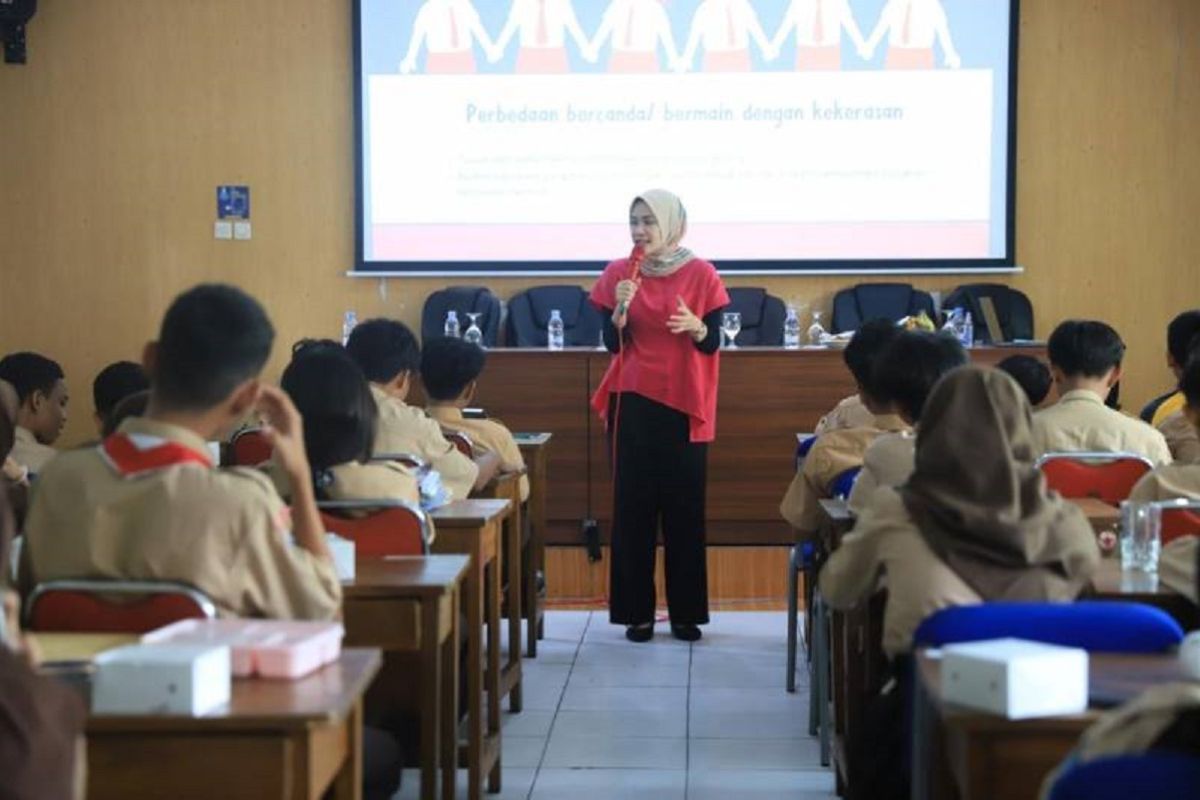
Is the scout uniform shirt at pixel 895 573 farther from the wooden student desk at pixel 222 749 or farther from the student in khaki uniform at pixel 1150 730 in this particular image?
the wooden student desk at pixel 222 749

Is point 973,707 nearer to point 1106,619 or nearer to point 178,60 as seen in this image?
point 1106,619

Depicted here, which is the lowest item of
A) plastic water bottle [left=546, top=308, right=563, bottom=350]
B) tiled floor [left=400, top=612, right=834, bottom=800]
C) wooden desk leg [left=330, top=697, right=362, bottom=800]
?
tiled floor [left=400, top=612, right=834, bottom=800]

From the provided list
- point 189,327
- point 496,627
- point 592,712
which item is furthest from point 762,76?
point 189,327

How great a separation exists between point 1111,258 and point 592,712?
511 centimetres

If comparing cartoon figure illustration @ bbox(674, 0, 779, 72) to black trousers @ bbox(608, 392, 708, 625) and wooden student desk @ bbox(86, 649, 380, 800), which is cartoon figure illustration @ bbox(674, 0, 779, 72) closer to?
black trousers @ bbox(608, 392, 708, 625)

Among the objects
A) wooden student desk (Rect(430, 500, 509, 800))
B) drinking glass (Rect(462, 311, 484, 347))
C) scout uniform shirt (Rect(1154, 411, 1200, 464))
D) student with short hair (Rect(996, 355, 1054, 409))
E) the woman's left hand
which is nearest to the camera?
wooden student desk (Rect(430, 500, 509, 800))

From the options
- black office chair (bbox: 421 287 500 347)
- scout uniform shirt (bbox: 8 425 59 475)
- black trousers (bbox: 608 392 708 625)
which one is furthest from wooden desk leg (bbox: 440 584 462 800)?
black office chair (bbox: 421 287 500 347)

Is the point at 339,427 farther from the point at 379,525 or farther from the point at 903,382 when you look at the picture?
the point at 903,382

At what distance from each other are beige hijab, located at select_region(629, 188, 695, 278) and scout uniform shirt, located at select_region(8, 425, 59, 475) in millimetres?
2172

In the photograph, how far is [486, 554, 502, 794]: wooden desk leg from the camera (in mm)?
3939

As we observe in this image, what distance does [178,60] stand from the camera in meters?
8.85

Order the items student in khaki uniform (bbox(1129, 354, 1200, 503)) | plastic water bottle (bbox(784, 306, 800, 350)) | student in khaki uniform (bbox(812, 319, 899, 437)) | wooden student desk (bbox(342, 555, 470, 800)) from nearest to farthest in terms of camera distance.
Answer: wooden student desk (bbox(342, 555, 470, 800)) < student in khaki uniform (bbox(1129, 354, 1200, 503)) < student in khaki uniform (bbox(812, 319, 899, 437)) < plastic water bottle (bbox(784, 306, 800, 350))

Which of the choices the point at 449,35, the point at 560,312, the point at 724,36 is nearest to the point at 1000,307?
the point at 724,36

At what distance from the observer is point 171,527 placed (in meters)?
2.26
